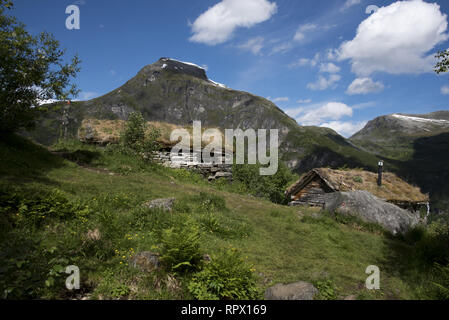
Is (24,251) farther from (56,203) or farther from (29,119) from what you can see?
(29,119)

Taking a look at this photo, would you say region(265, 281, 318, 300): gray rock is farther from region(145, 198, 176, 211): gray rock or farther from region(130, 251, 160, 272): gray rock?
region(145, 198, 176, 211): gray rock

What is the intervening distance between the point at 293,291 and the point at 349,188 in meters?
16.1

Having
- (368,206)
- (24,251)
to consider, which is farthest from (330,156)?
(24,251)

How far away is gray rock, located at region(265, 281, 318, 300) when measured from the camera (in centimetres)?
480

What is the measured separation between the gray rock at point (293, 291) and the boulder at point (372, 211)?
29.4ft

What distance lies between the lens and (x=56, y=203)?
7023 mm

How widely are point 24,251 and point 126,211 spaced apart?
4048 millimetres

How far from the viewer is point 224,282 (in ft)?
15.5

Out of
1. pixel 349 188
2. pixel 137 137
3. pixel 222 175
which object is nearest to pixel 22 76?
pixel 137 137

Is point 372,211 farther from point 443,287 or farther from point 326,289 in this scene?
point 326,289

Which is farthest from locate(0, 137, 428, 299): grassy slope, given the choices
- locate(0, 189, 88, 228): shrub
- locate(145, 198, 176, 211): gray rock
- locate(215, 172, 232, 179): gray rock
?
locate(215, 172, 232, 179): gray rock

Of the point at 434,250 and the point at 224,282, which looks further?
the point at 434,250

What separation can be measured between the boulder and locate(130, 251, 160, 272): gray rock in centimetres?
1084
